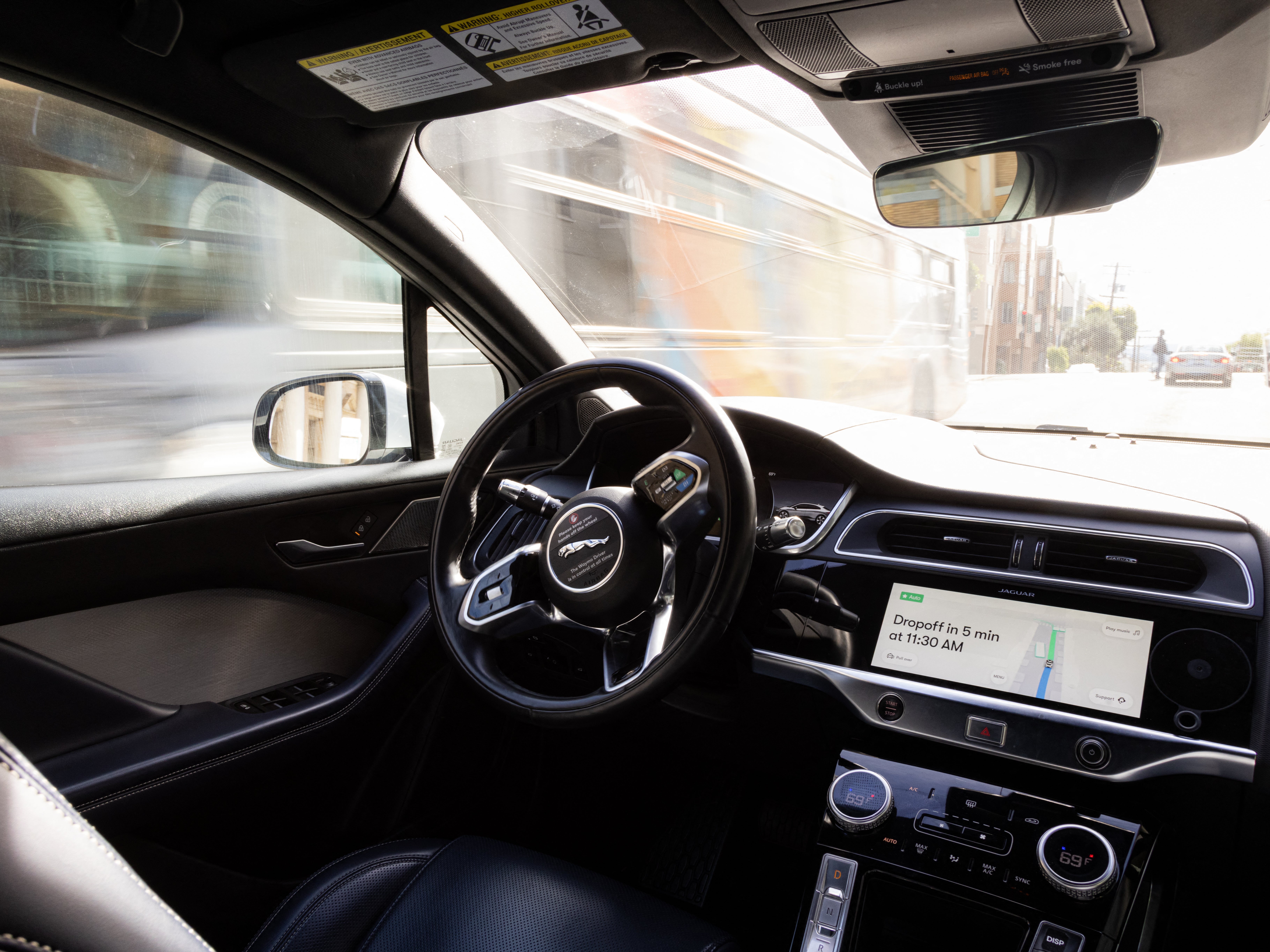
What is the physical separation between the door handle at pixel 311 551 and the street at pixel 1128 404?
1.54 m

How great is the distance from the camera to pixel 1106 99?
1.32 m

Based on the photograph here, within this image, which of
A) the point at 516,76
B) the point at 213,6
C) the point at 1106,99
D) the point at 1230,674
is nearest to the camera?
the point at 1106,99

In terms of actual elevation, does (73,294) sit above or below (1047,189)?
below

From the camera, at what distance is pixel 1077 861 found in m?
1.44

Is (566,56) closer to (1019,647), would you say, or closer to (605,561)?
(605,561)

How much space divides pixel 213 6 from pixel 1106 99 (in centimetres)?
150

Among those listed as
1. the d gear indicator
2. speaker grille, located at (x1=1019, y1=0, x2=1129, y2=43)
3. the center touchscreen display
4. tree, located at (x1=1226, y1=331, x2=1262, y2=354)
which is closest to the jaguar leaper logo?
the d gear indicator

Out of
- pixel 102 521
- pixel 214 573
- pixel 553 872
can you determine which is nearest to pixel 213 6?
pixel 102 521

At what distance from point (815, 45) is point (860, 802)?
1319mm

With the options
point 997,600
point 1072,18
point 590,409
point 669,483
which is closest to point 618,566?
point 669,483

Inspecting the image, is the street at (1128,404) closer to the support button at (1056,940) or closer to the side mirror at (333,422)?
the support button at (1056,940)

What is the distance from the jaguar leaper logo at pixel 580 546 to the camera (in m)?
1.62

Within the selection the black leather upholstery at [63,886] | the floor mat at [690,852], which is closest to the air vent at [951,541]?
the floor mat at [690,852]

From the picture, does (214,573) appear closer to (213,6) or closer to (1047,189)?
(213,6)
